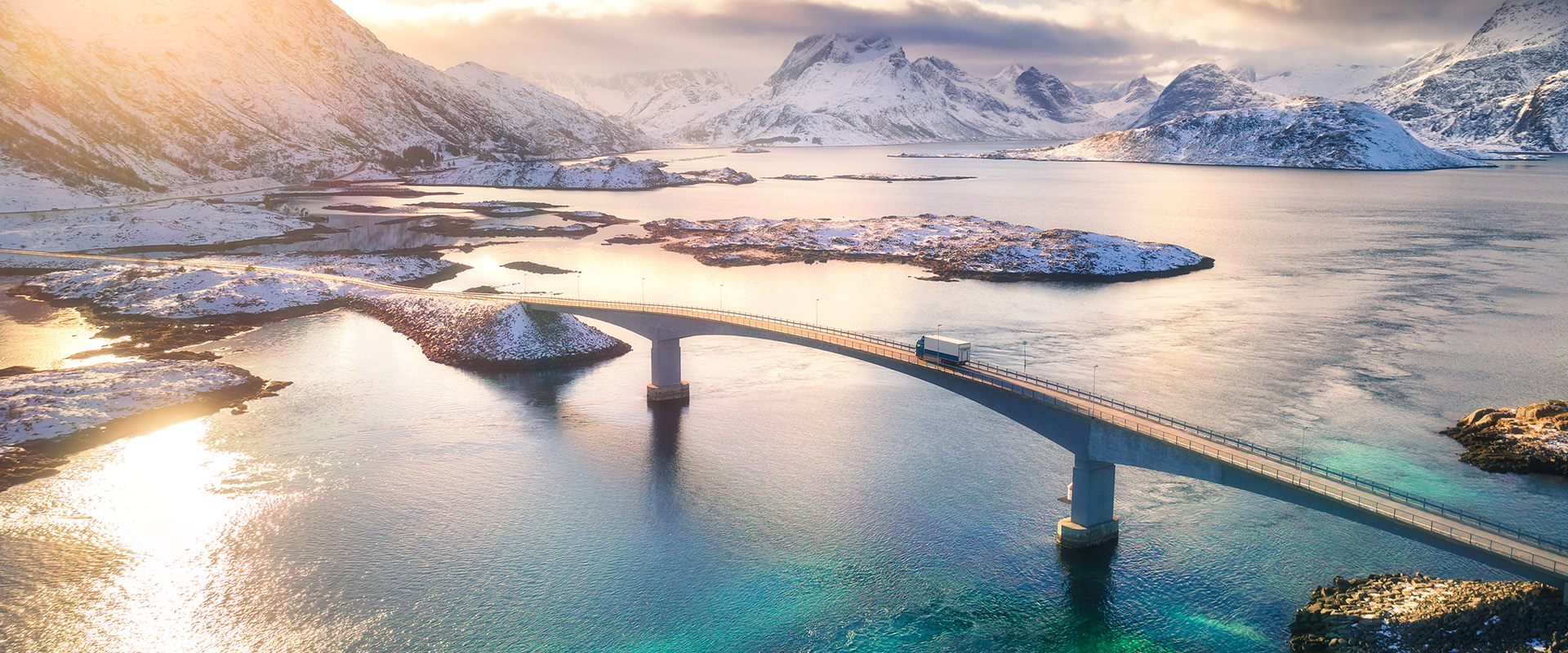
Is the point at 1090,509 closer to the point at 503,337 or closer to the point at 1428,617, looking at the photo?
the point at 1428,617

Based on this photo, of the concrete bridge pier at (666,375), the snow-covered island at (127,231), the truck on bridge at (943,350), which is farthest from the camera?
the snow-covered island at (127,231)

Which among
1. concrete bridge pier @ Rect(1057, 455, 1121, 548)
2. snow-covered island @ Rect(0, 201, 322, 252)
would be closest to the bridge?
concrete bridge pier @ Rect(1057, 455, 1121, 548)

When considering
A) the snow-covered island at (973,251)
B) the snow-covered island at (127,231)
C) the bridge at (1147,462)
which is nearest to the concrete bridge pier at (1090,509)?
the bridge at (1147,462)

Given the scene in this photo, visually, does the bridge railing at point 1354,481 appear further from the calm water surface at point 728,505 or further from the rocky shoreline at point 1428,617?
the calm water surface at point 728,505

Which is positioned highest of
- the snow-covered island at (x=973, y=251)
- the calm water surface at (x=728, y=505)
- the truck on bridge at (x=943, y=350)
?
the snow-covered island at (x=973, y=251)

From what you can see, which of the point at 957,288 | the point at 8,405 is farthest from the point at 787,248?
the point at 8,405

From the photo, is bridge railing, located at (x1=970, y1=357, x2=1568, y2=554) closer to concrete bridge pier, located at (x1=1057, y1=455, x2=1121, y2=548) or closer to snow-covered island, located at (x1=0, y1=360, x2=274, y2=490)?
concrete bridge pier, located at (x1=1057, y1=455, x2=1121, y2=548)
